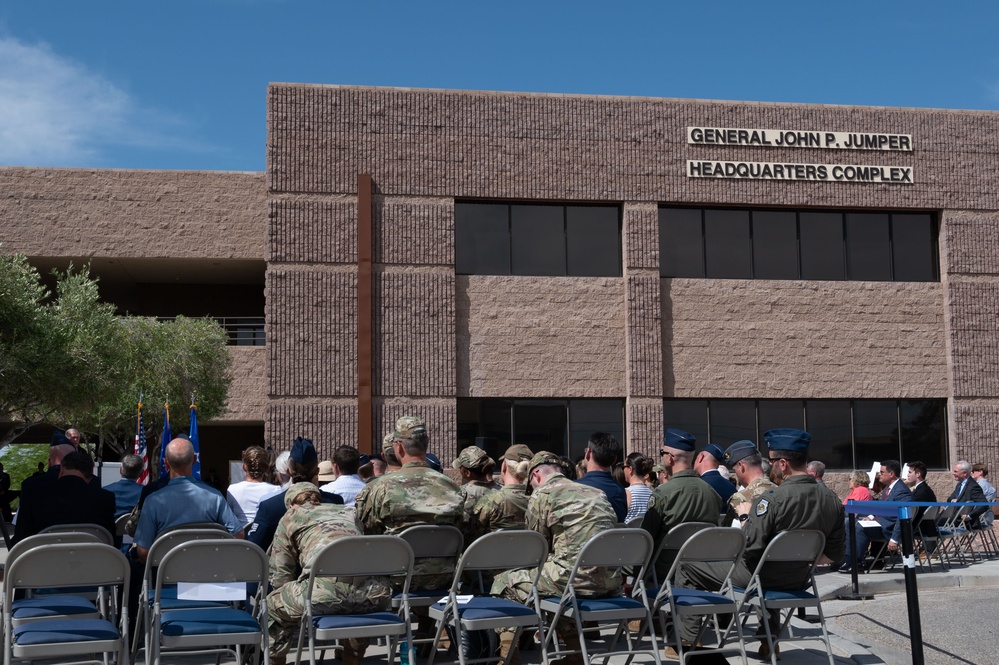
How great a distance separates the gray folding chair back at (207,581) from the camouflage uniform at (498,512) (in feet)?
6.94

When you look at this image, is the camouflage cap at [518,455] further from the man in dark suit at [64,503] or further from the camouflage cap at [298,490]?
the man in dark suit at [64,503]

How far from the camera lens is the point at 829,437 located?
78.5 feet

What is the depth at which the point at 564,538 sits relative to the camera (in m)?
6.92

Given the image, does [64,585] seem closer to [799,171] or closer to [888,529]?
[888,529]

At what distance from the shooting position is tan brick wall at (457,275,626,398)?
75.8 feet

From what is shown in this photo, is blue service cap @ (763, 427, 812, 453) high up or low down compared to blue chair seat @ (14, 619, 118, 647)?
up

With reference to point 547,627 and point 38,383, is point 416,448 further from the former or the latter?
point 38,383

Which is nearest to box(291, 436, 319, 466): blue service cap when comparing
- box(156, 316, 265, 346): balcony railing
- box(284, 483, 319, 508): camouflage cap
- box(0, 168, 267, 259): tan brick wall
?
box(284, 483, 319, 508): camouflage cap

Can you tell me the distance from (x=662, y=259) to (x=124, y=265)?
48.8ft

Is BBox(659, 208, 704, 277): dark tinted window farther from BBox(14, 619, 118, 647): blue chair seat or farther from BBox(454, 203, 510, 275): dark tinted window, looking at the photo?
BBox(14, 619, 118, 647): blue chair seat

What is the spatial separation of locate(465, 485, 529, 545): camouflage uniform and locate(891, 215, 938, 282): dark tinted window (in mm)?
19373

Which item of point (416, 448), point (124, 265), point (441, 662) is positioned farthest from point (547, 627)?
point (124, 265)

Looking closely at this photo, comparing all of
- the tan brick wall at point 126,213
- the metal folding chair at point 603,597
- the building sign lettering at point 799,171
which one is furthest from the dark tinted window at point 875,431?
the metal folding chair at point 603,597

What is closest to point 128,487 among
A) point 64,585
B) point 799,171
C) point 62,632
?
point 64,585
